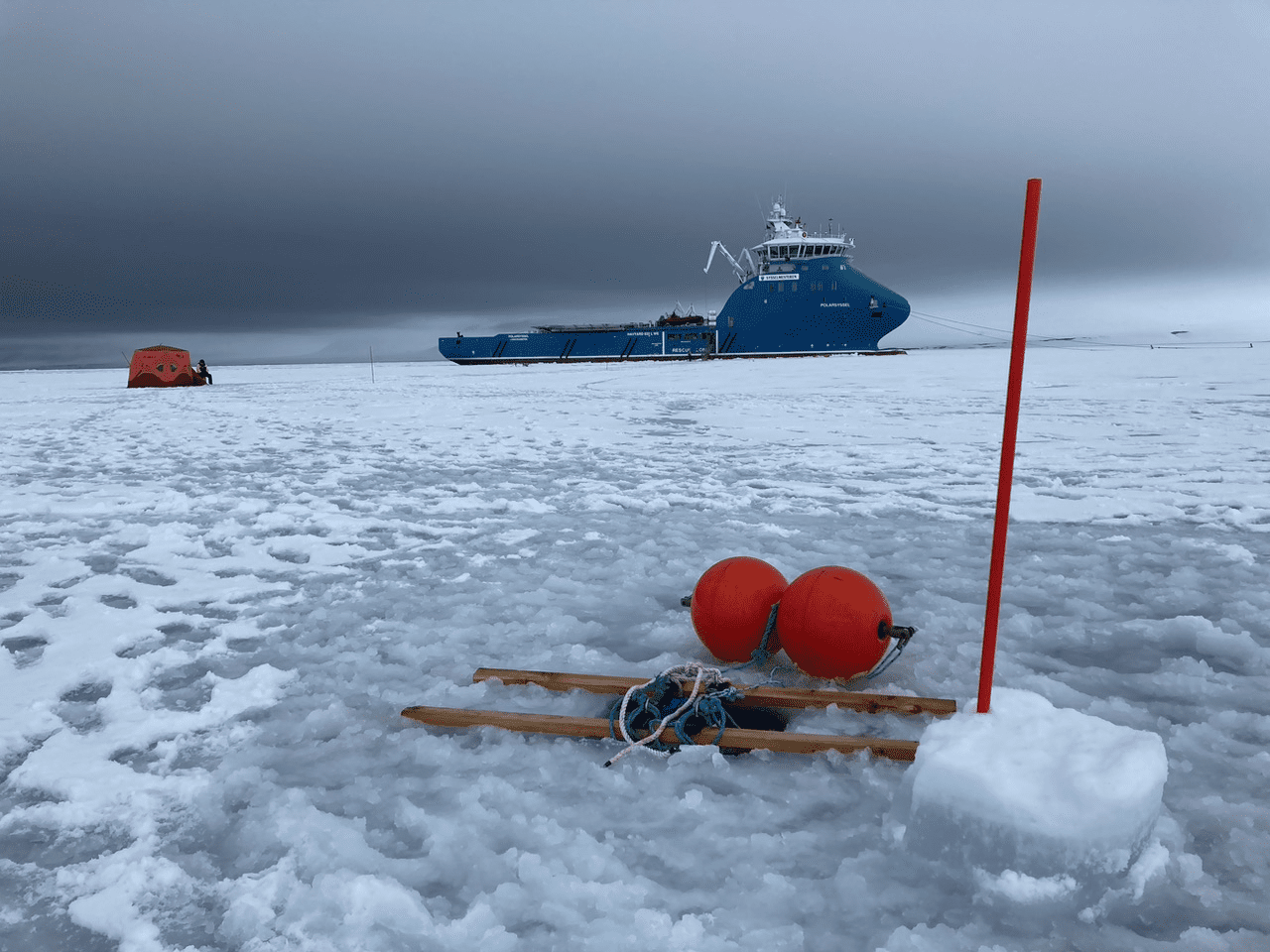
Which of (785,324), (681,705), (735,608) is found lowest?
(681,705)

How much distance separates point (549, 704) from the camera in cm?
271

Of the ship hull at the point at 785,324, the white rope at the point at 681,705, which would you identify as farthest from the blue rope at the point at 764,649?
the ship hull at the point at 785,324

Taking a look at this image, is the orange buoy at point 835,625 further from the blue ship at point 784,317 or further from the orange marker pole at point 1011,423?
the blue ship at point 784,317

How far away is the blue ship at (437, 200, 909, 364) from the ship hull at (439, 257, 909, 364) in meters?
0.06

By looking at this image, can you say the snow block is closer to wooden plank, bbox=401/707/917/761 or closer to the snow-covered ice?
the snow-covered ice

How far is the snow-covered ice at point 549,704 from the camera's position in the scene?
1.69 m

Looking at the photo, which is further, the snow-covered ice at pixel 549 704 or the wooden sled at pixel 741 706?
the wooden sled at pixel 741 706

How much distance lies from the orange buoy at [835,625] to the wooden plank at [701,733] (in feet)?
1.51

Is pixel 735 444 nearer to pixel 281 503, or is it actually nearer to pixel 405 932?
pixel 281 503

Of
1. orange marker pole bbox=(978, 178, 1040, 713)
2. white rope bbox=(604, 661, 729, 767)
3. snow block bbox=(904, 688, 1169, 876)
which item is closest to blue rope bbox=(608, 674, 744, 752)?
white rope bbox=(604, 661, 729, 767)

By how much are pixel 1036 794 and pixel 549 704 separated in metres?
1.62

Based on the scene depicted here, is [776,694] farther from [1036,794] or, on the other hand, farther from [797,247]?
[797,247]

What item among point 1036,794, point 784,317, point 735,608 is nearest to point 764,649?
point 735,608

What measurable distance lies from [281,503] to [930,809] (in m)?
5.81
